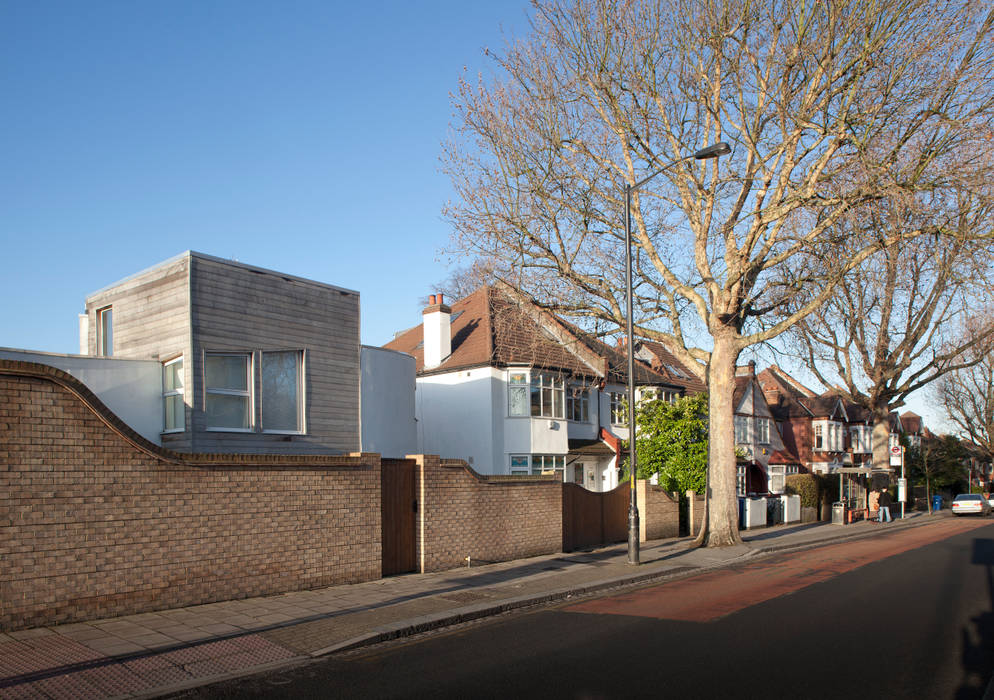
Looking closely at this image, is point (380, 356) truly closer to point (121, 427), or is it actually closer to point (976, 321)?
point (121, 427)

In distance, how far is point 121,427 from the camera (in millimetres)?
10234

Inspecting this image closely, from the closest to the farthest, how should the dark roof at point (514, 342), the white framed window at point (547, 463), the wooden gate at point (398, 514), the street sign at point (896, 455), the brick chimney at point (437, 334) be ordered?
the wooden gate at point (398, 514) < the dark roof at point (514, 342) < the white framed window at point (547, 463) < the brick chimney at point (437, 334) < the street sign at point (896, 455)

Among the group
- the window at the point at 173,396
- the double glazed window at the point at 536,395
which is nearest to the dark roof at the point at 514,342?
the double glazed window at the point at 536,395

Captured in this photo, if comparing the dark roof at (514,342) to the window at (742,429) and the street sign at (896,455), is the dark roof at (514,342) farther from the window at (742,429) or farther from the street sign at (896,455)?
the window at (742,429)

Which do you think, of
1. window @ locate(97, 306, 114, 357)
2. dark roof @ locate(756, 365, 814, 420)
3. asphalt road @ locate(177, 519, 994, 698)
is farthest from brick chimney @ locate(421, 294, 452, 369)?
dark roof @ locate(756, 365, 814, 420)

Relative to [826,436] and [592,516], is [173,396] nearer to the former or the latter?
[592,516]

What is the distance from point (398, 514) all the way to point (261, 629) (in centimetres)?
481

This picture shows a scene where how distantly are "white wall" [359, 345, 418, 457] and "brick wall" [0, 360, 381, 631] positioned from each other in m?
6.62

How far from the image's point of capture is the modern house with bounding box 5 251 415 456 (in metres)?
15.4

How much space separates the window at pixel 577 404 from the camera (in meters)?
34.1

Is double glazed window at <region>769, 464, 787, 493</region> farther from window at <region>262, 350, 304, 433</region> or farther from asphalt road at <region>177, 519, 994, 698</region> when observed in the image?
window at <region>262, 350, 304, 433</region>

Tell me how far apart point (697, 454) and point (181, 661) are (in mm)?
19728

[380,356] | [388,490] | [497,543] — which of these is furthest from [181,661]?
[380,356]

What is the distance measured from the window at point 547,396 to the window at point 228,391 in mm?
16166
